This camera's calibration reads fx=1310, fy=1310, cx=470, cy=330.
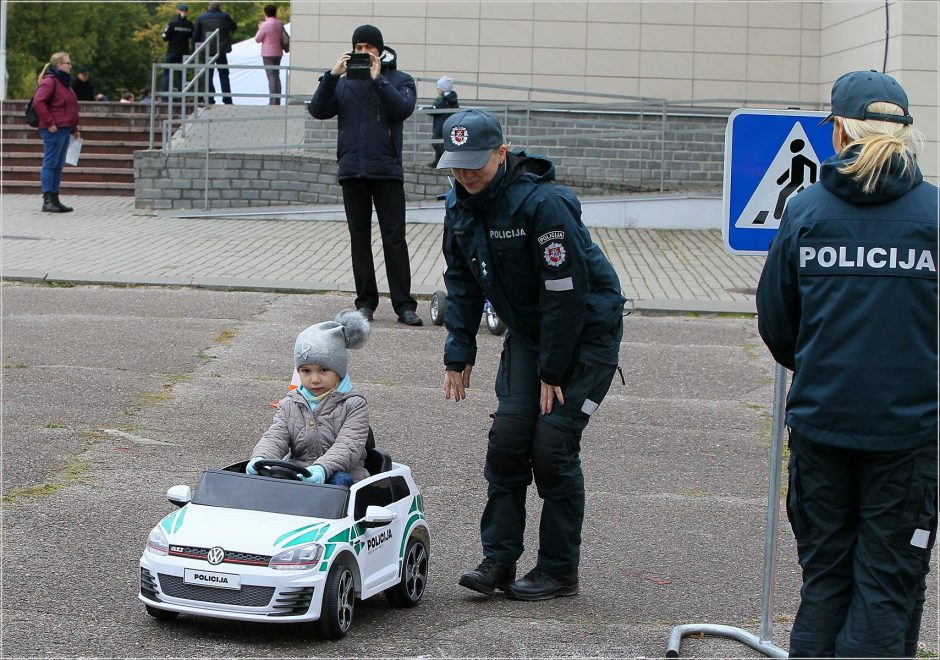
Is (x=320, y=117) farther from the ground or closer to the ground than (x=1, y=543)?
farther from the ground

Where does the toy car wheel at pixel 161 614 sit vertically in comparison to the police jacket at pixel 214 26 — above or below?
below

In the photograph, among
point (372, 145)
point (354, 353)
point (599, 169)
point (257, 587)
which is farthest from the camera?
point (599, 169)

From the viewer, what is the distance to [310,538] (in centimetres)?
470

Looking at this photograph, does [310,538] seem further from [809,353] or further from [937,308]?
[937,308]

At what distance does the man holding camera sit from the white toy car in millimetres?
6326

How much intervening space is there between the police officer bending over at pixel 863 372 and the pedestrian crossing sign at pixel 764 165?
110 centimetres

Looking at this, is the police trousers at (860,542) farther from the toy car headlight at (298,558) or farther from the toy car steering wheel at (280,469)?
the toy car steering wheel at (280,469)

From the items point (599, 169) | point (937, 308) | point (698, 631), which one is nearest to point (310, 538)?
point (698, 631)

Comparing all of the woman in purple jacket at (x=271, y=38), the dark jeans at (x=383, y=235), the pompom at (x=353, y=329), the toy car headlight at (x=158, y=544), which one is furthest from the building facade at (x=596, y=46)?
the toy car headlight at (x=158, y=544)

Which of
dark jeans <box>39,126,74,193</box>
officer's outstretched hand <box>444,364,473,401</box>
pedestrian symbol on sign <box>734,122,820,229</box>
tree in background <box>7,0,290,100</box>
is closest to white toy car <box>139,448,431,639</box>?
officer's outstretched hand <box>444,364,473,401</box>

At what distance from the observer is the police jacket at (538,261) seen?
5109 millimetres

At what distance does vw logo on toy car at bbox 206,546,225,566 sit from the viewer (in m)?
4.62

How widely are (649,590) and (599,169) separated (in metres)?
16.4

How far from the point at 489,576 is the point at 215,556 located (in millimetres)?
1185
